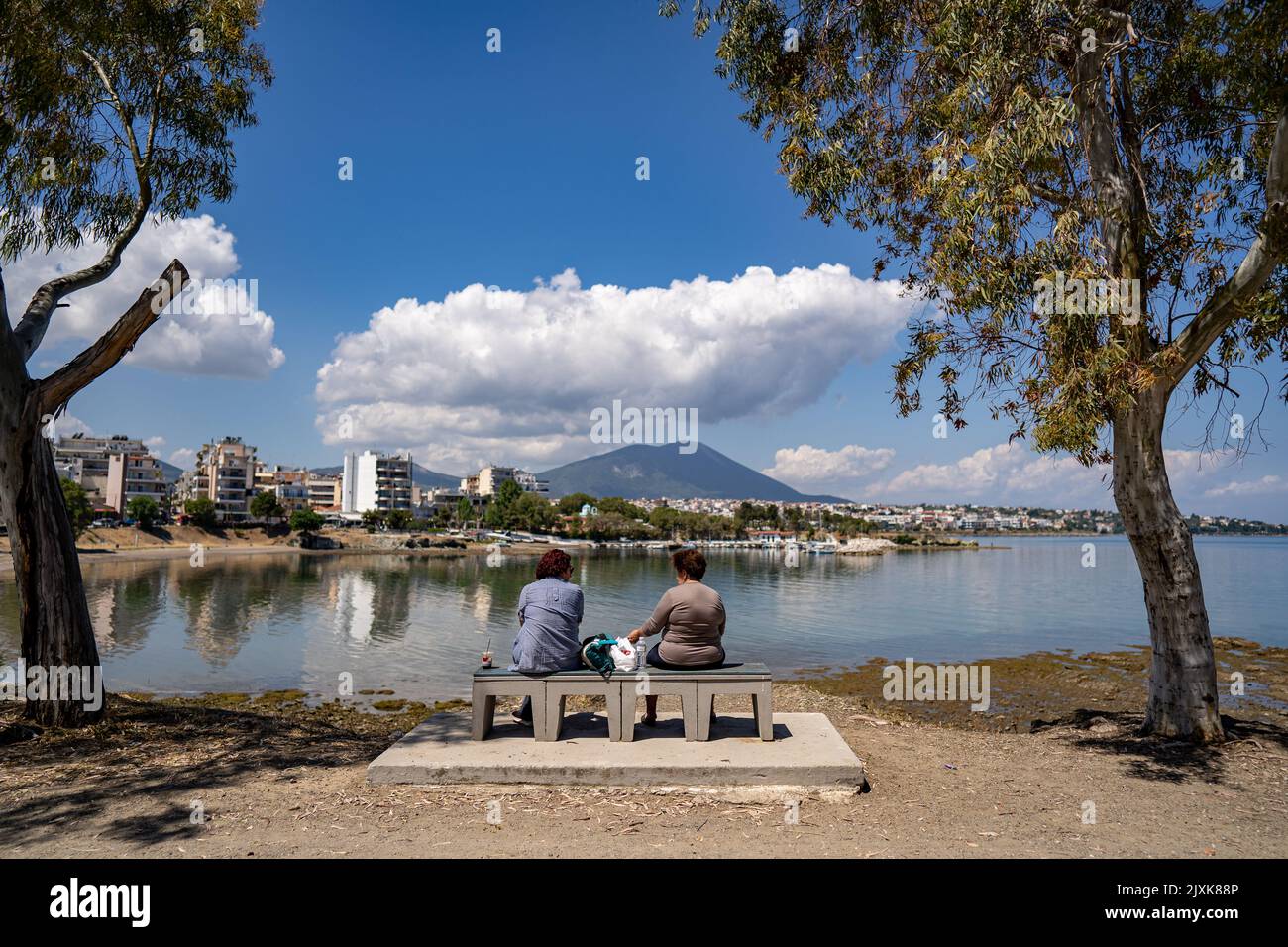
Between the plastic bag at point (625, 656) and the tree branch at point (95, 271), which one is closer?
the plastic bag at point (625, 656)

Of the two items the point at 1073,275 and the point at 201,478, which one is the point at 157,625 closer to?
the point at 1073,275

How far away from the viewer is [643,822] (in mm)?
5195

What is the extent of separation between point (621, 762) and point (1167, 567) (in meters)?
6.11

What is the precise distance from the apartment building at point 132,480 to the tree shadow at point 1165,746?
11932 centimetres

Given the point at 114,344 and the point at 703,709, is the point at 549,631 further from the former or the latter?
the point at 114,344

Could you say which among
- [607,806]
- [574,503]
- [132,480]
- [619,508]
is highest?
[132,480]

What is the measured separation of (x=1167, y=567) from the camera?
796 centimetres

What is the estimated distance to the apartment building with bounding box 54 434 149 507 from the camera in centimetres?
11429

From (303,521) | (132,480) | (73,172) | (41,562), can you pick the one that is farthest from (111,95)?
(132,480)

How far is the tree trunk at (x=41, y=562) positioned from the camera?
7574 mm

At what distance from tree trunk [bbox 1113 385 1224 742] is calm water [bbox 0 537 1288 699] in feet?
42.8

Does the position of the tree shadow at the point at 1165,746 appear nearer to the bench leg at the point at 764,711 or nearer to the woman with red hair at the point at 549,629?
the bench leg at the point at 764,711

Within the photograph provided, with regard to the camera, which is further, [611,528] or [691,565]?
[611,528]

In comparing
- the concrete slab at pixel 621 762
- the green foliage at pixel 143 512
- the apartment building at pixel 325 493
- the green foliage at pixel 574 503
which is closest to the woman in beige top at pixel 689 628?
the concrete slab at pixel 621 762
